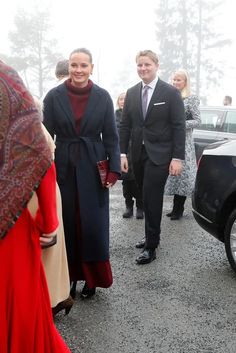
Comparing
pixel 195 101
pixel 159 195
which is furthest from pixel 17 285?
pixel 195 101

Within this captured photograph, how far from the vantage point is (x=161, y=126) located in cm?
424

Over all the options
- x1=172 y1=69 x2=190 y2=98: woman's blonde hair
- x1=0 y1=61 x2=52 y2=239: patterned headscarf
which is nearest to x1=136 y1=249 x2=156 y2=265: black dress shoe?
x1=172 y1=69 x2=190 y2=98: woman's blonde hair

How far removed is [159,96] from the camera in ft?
13.8

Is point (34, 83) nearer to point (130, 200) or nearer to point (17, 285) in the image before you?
point (130, 200)

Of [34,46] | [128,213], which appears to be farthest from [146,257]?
[34,46]

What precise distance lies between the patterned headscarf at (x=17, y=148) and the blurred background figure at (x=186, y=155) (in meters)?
4.12

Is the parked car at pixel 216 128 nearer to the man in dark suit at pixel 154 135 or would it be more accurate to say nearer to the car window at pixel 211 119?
the car window at pixel 211 119

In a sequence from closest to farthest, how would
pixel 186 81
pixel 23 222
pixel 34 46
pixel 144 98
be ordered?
pixel 23 222
pixel 144 98
pixel 186 81
pixel 34 46

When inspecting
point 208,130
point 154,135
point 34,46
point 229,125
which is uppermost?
point 154,135

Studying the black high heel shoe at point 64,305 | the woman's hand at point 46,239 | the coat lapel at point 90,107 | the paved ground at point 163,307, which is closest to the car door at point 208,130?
the paved ground at point 163,307

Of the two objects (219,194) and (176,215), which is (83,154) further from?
(176,215)

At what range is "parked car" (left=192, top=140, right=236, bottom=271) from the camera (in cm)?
397

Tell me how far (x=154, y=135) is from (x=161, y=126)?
4.0 inches

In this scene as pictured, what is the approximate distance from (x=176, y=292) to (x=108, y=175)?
113cm
